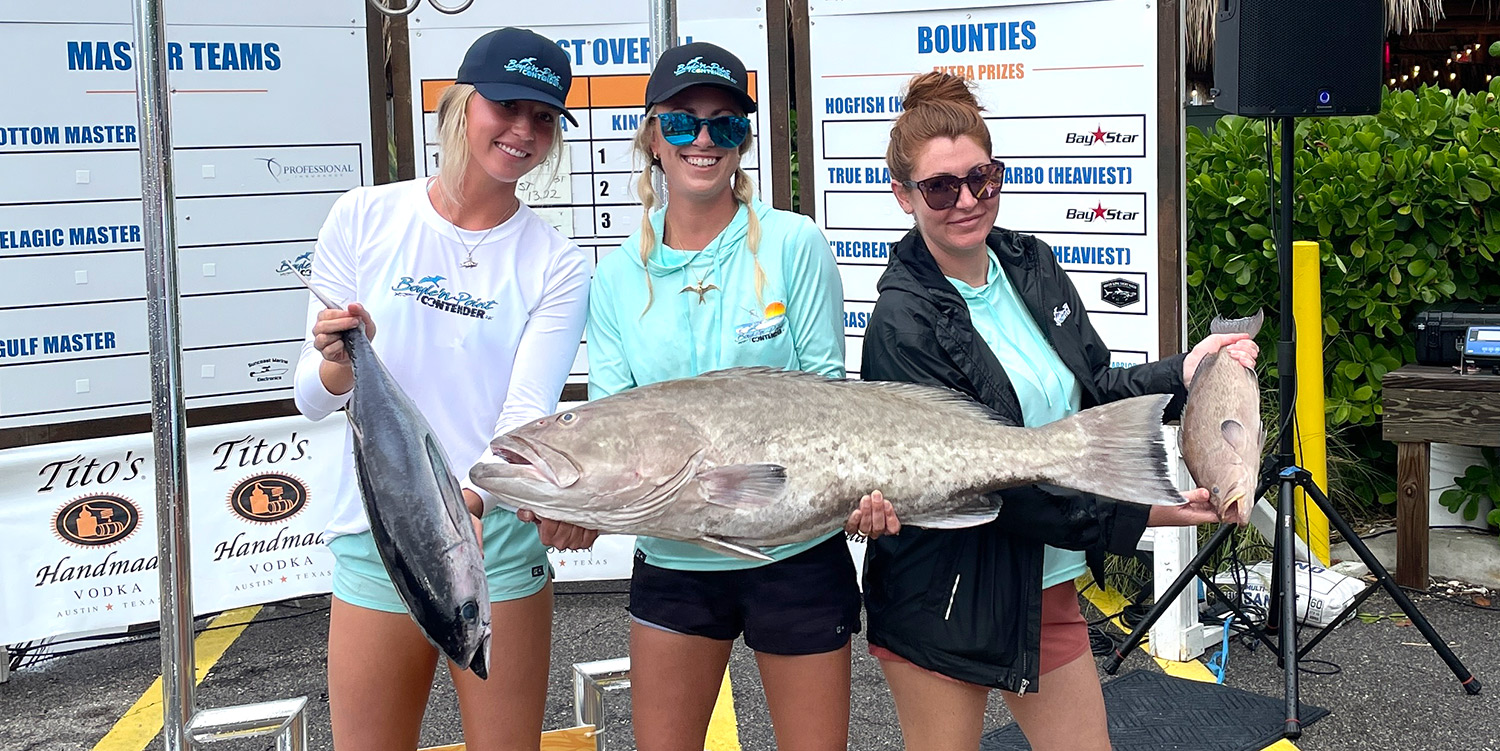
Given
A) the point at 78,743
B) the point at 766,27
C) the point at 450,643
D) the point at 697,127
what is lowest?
the point at 78,743

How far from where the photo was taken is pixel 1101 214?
5105mm

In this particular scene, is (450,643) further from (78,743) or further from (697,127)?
(78,743)

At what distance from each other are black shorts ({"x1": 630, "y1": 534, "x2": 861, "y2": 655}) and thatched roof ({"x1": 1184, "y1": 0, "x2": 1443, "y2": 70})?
6.96 m

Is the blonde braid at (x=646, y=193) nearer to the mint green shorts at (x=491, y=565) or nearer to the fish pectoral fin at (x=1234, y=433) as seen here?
the mint green shorts at (x=491, y=565)

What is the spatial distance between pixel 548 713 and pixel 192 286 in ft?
7.25

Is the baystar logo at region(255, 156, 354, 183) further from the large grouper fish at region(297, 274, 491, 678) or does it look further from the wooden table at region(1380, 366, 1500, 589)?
the wooden table at region(1380, 366, 1500, 589)

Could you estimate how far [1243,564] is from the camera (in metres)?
6.06

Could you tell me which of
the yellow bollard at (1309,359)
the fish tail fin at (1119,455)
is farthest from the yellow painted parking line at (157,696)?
the yellow bollard at (1309,359)

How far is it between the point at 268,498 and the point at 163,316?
251 cm

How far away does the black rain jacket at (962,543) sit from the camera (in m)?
2.62

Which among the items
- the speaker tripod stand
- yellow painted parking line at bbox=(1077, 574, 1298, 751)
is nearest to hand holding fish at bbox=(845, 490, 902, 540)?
yellow painted parking line at bbox=(1077, 574, 1298, 751)

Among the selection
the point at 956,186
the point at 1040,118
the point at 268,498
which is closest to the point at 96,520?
the point at 268,498

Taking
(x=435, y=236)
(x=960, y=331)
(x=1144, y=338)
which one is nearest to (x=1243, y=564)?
(x=1144, y=338)

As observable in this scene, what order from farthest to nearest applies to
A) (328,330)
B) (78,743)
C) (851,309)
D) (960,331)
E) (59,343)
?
(851,309)
(59,343)
(78,743)
(960,331)
(328,330)
